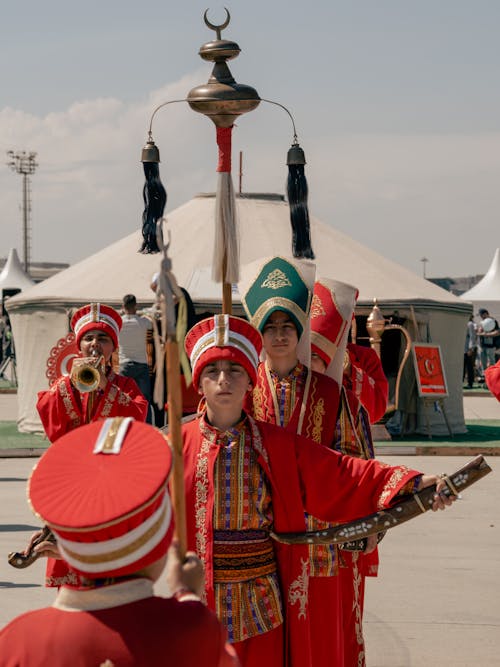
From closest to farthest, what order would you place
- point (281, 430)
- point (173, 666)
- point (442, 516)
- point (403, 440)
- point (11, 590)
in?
point (173, 666) < point (281, 430) < point (11, 590) < point (442, 516) < point (403, 440)

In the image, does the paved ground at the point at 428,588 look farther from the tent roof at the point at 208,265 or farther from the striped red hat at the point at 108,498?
the tent roof at the point at 208,265

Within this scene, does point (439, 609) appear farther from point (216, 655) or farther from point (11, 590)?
point (216, 655)

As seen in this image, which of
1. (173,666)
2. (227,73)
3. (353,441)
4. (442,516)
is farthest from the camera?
(442,516)

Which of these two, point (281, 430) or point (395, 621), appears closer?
point (281, 430)

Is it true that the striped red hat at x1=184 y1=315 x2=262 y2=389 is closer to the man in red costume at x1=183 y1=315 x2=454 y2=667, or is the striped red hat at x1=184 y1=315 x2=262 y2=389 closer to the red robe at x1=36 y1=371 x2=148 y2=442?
the man in red costume at x1=183 y1=315 x2=454 y2=667

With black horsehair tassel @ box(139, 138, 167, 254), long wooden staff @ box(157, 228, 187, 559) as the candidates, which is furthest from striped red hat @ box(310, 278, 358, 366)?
long wooden staff @ box(157, 228, 187, 559)

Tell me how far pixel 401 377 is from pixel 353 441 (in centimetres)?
1105

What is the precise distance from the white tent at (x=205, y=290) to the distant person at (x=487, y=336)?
6.75m

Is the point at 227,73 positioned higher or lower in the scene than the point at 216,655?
higher

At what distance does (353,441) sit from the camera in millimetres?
5070

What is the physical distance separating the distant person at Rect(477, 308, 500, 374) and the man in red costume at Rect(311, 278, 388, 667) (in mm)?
17945

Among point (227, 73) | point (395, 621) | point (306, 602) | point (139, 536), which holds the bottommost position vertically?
point (395, 621)

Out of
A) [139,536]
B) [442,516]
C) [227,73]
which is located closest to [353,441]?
[227,73]

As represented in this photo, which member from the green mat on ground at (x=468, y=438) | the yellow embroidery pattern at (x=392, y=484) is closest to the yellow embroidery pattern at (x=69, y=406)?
the yellow embroidery pattern at (x=392, y=484)
